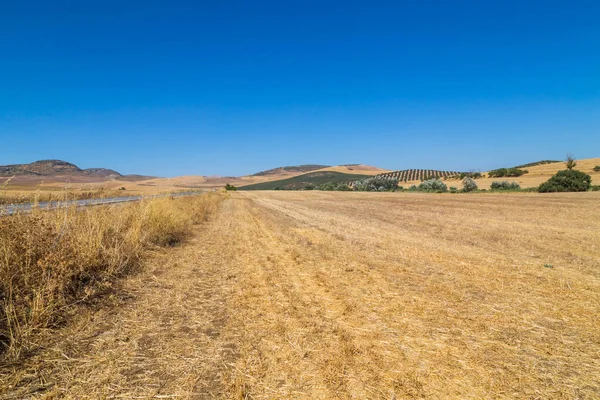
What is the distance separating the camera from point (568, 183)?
116ft

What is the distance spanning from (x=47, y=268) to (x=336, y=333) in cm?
449

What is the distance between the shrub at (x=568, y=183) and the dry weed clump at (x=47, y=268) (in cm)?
4489

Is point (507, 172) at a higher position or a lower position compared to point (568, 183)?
higher

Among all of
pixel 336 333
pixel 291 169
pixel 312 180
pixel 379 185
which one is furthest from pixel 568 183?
pixel 291 169

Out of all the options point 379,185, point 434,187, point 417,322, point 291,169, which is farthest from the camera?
point 291,169

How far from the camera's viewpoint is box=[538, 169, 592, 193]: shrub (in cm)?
3506

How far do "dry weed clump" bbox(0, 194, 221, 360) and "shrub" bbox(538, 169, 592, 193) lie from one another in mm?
44888

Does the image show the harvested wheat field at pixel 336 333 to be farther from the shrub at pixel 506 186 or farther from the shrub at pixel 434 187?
the shrub at pixel 434 187

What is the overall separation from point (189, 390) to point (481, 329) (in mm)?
3647

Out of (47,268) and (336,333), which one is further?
(47,268)

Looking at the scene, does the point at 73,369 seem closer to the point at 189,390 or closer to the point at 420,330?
the point at 189,390

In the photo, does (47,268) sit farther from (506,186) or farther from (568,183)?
(506,186)

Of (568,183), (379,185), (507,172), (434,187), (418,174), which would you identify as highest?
(418,174)

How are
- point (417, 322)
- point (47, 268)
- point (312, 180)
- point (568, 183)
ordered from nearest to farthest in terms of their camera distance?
point (417, 322)
point (47, 268)
point (568, 183)
point (312, 180)
